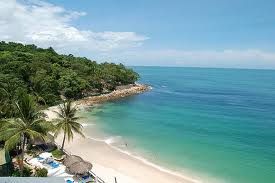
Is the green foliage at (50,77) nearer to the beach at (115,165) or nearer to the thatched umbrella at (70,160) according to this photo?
the beach at (115,165)

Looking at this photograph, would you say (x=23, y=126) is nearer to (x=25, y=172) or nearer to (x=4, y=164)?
(x=4, y=164)

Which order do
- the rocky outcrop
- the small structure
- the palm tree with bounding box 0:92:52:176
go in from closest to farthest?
the palm tree with bounding box 0:92:52:176
the small structure
the rocky outcrop

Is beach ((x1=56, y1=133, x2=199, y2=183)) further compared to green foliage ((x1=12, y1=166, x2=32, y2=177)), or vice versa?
beach ((x1=56, y1=133, x2=199, y2=183))

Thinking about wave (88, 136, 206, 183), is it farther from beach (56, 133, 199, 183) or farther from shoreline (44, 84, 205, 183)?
beach (56, 133, 199, 183)

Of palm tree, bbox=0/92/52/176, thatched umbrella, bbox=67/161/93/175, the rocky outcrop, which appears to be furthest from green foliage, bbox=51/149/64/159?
the rocky outcrop

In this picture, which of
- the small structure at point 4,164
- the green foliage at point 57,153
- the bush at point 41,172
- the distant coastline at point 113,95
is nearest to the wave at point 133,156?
the green foliage at point 57,153

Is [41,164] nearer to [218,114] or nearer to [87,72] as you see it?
[218,114]

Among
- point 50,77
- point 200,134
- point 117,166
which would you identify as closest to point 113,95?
point 50,77
